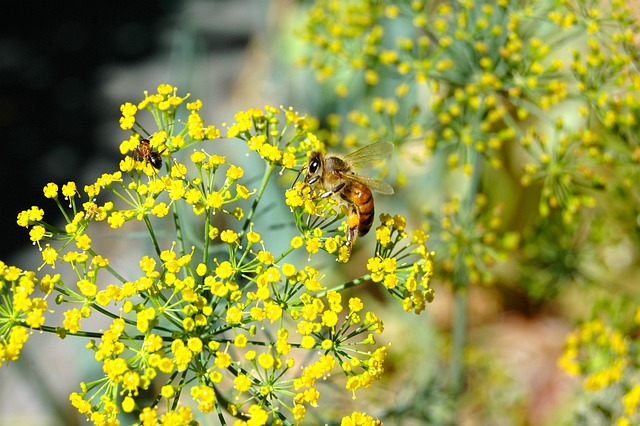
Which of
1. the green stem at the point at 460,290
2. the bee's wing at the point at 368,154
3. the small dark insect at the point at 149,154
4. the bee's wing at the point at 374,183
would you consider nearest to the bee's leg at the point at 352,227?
the bee's wing at the point at 374,183

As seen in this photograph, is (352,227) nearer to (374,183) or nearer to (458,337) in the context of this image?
(374,183)

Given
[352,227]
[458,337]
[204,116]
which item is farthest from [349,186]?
[204,116]

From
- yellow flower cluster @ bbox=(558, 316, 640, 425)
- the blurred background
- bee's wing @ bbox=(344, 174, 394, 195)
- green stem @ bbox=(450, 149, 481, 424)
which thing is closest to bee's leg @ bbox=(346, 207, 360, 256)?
bee's wing @ bbox=(344, 174, 394, 195)

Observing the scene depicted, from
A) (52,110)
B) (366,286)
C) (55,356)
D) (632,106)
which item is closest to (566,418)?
(366,286)

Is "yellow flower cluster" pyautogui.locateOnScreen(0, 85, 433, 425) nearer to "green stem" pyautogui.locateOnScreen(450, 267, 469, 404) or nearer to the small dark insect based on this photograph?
the small dark insect

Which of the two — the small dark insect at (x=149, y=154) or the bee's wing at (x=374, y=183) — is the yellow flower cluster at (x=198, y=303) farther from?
the bee's wing at (x=374, y=183)

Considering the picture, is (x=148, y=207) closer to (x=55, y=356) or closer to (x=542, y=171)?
(x=542, y=171)

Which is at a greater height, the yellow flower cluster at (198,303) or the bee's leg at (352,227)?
the bee's leg at (352,227)
